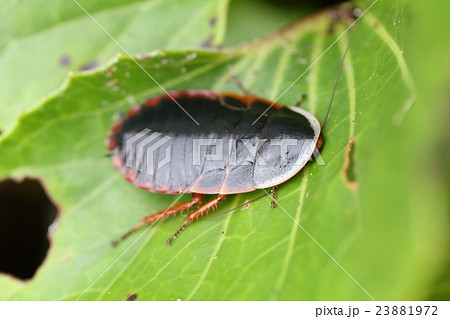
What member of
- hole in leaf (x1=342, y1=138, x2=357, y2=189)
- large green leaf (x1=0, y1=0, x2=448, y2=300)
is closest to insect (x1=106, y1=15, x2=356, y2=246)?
large green leaf (x1=0, y1=0, x2=448, y2=300)

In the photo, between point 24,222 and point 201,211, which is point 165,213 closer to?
point 201,211

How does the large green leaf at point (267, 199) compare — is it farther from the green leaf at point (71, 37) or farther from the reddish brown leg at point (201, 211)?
the green leaf at point (71, 37)

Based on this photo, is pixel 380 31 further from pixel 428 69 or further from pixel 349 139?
pixel 428 69

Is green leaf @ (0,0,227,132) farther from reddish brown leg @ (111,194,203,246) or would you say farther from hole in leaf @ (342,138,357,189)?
hole in leaf @ (342,138,357,189)

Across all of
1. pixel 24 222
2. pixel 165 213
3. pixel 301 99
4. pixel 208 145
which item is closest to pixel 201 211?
pixel 165 213

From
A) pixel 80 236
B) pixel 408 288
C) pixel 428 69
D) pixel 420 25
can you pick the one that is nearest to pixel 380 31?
pixel 420 25

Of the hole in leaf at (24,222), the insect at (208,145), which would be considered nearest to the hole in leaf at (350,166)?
the insect at (208,145)
